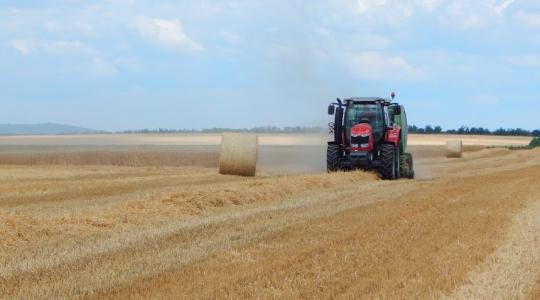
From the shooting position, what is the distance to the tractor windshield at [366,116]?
25.7 metres

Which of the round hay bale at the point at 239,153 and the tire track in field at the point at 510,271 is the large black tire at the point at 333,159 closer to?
the round hay bale at the point at 239,153

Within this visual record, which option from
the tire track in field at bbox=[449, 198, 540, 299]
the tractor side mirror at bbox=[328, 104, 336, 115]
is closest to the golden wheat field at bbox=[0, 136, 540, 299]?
the tire track in field at bbox=[449, 198, 540, 299]

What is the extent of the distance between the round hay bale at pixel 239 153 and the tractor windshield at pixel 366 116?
3.02 metres

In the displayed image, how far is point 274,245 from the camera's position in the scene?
10414 millimetres

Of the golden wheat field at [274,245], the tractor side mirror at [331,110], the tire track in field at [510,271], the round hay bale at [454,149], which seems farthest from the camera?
the round hay bale at [454,149]

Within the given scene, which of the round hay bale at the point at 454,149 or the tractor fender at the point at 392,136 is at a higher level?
the tractor fender at the point at 392,136

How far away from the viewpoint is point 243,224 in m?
12.7

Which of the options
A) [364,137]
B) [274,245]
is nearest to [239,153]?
[364,137]

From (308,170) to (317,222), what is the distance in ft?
65.8

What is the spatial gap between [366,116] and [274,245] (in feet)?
51.7

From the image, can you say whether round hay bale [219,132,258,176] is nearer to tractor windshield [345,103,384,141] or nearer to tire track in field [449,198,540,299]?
tractor windshield [345,103,384,141]

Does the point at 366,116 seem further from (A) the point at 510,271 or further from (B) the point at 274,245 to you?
(A) the point at 510,271

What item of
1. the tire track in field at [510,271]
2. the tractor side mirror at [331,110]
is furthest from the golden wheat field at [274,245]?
the tractor side mirror at [331,110]

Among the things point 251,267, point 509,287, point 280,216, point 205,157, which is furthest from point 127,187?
point 205,157
